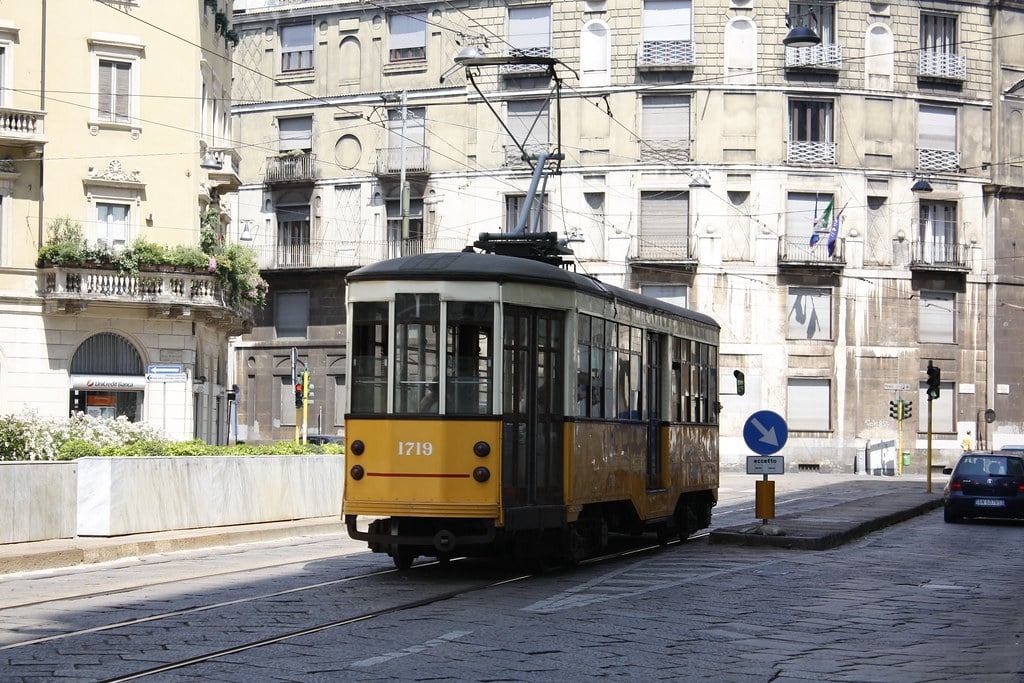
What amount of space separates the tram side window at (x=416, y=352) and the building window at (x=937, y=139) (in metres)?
44.6

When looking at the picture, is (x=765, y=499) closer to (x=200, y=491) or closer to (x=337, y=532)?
(x=337, y=532)

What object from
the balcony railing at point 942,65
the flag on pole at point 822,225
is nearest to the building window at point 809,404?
the flag on pole at point 822,225

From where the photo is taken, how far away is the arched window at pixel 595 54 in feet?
181

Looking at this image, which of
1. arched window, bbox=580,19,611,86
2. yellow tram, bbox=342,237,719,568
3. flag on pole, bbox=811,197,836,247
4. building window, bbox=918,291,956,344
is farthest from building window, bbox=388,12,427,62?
yellow tram, bbox=342,237,719,568

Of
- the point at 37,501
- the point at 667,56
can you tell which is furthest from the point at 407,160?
the point at 37,501

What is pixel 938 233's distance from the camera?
56.4m

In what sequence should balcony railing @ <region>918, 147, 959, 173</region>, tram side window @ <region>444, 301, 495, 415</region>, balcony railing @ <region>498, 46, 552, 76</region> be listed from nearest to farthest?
tram side window @ <region>444, 301, 495, 415</region>, balcony railing @ <region>498, 46, 552, 76</region>, balcony railing @ <region>918, 147, 959, 173</region>

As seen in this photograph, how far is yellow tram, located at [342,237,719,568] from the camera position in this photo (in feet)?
46.9

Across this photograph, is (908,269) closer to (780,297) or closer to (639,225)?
(780,297)

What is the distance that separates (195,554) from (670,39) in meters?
39.8

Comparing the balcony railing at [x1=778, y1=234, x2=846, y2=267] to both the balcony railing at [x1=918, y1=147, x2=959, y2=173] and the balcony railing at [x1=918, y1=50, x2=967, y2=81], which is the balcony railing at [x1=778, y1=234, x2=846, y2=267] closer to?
the balcony railing at [x1=918, y1=147, x2=959, y2=173]

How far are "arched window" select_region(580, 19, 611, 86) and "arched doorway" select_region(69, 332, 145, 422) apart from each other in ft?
75.4

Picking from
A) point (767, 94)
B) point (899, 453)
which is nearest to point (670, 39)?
point (767, 94)

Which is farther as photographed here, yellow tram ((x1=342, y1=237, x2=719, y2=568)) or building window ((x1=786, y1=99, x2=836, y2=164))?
building window ((x1=786, y1=99, x2=836, y2=164))
